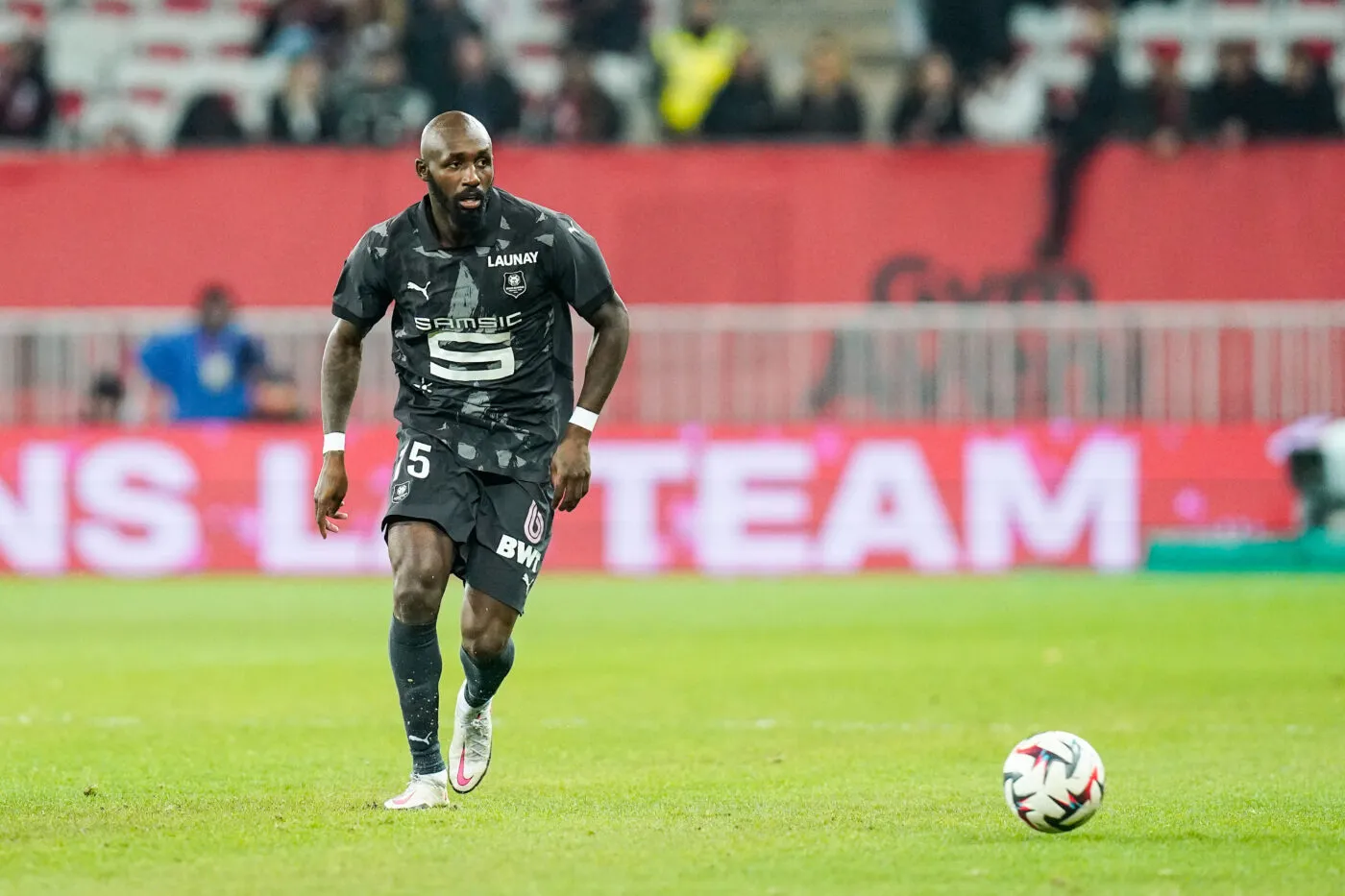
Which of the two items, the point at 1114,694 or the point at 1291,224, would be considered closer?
the point at 1114,694

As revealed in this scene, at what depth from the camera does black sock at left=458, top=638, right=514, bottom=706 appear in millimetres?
8094

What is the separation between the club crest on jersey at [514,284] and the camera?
8016 millimetres

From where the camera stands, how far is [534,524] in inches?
318

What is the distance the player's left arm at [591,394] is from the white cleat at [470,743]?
2.67 ft

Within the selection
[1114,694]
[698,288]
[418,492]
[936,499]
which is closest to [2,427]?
[698,288]

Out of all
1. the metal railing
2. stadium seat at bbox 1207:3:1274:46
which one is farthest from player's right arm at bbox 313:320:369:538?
stadium seat at bbox 1207:3:1274:46

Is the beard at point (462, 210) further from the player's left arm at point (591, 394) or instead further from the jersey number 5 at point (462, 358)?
the player's left arm at point (591, 394)

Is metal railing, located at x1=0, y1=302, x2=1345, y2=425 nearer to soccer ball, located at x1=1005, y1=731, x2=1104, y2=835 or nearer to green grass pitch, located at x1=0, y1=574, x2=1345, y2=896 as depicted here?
green grass pitch, located at x1=0, y1=574, x2=1345, y2=896

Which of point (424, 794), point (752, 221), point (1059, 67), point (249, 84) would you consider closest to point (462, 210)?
point (424, 794)

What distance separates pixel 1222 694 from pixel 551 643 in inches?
183

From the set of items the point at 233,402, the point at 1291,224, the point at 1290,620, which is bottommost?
the point at 1290,620

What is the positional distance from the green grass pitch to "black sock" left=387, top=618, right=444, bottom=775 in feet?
0.74

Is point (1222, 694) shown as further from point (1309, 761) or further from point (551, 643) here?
point (551, 643)

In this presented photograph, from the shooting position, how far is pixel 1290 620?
1577cm
